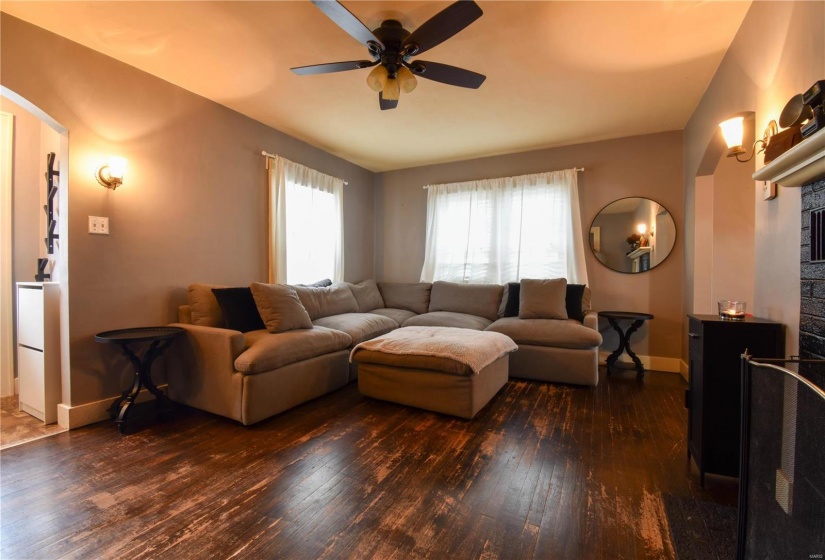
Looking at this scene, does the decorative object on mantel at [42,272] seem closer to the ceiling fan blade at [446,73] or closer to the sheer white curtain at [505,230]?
the ceiling fan blade at [446,73]

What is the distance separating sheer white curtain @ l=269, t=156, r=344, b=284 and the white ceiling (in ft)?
1.92

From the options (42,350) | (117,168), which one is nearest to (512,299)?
(117,168)

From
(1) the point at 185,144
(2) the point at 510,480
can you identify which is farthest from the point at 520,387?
(1) the point at 185,144

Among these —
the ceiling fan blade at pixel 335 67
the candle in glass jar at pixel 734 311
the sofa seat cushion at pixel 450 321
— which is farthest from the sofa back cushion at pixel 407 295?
the candle in glass jar at pixel 734 311

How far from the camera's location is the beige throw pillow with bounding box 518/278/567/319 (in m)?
3.68

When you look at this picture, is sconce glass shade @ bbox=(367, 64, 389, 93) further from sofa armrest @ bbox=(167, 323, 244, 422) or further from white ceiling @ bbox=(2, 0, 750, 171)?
sofa armrest @ bbox=(167, 323, 244, 422)

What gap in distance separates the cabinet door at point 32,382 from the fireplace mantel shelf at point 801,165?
13.4ft

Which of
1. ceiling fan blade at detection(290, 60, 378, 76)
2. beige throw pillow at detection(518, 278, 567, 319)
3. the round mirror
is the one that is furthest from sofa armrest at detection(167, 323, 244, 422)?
the round mirror

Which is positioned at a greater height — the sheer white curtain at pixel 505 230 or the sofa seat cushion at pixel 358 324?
the sheer white curtain at pixel 505 230

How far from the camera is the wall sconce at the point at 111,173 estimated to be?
2.44 meters

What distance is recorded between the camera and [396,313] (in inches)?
174

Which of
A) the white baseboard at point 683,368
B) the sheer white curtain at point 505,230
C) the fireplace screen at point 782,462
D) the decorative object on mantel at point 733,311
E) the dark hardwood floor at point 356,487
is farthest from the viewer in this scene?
the sheer white curtain at point 505,230

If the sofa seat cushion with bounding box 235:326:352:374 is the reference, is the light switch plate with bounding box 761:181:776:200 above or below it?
above

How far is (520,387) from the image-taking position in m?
3.26
